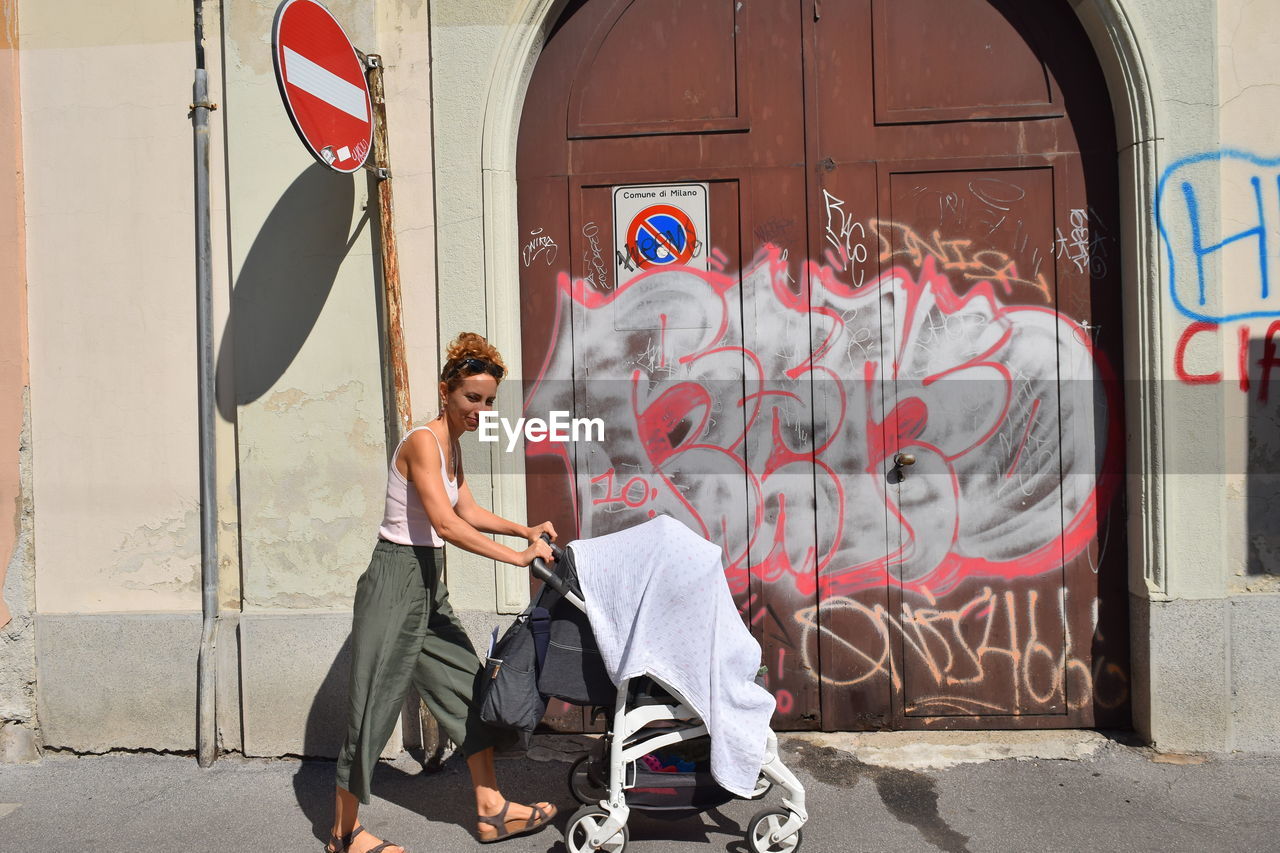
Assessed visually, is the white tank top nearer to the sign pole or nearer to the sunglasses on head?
the sunglasses on head

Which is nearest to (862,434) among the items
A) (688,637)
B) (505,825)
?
(688,637)

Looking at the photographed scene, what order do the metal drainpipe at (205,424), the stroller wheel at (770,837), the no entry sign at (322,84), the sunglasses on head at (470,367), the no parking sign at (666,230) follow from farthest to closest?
the no parking sign at (666,230), the metal drainpipe at (205,424), the no entry sign at (322,84), the sunglasses on head at (470,367), the stroller wheel at (770,837)

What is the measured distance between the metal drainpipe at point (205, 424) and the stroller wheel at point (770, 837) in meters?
2.67

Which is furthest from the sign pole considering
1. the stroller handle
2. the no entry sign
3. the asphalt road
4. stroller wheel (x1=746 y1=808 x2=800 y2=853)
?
stroller wheel (x1=746 y1=808 x2=800 y2=853)

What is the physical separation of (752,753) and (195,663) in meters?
2.85

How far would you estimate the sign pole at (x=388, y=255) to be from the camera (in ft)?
14.0

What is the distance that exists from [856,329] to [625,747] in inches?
88.8

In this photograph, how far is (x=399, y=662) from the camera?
3.52m

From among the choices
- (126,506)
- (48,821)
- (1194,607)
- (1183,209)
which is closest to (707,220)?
(1183,209)

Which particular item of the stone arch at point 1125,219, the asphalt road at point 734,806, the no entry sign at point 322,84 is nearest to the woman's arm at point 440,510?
the stone arch at point 1125,219

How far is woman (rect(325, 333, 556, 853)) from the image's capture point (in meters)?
3.40

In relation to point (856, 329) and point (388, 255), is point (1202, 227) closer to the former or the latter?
point (856, 329)

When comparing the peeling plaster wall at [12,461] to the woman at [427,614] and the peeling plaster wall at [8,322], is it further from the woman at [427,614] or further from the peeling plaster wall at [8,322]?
the woman at [427,614]

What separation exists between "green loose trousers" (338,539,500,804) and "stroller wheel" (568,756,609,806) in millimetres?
412
